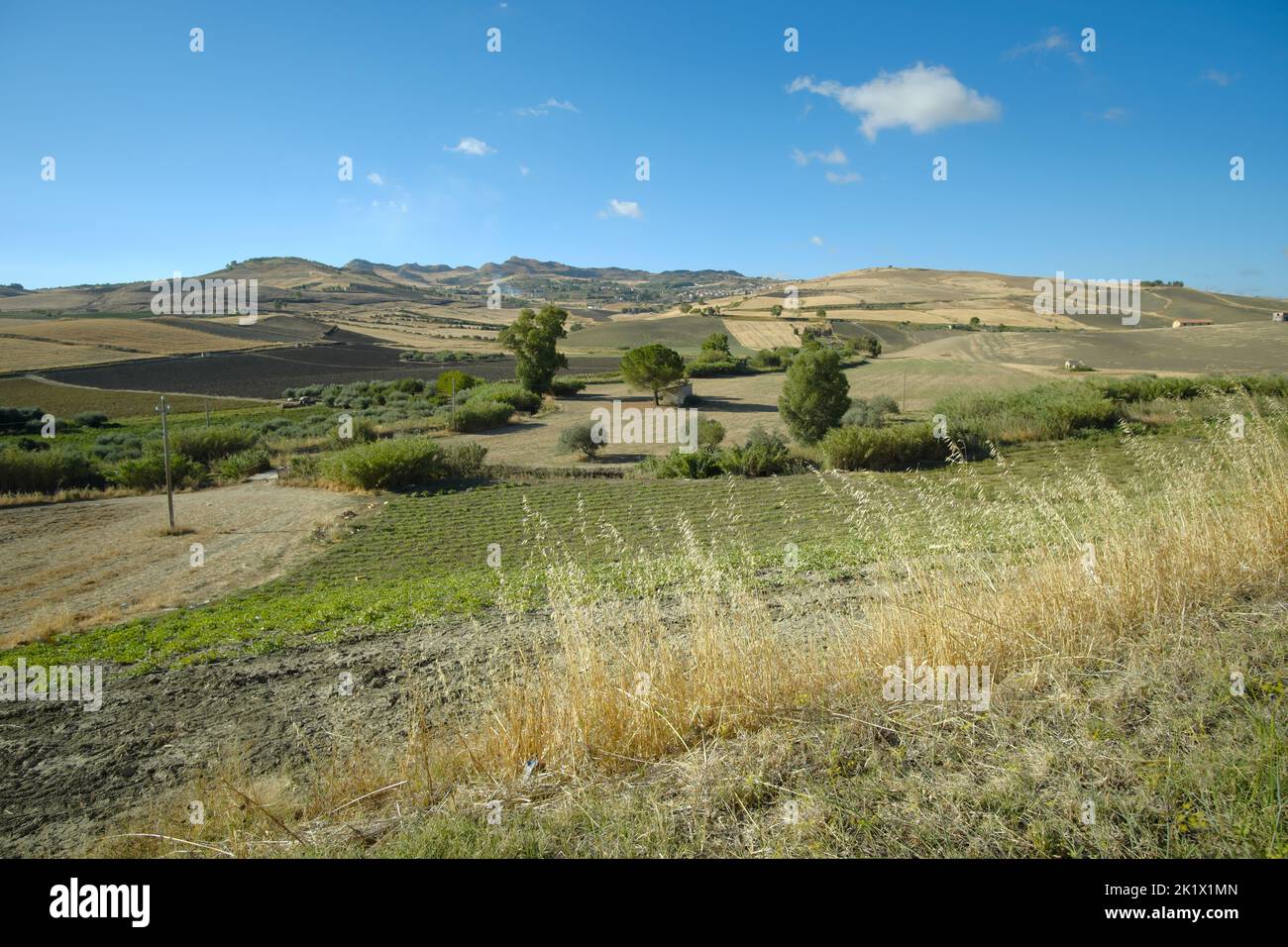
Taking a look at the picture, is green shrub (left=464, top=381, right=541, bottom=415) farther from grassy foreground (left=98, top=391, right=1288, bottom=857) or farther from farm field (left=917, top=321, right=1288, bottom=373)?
grassy foreground (left=98, top=391, right=1288, bottom=857)

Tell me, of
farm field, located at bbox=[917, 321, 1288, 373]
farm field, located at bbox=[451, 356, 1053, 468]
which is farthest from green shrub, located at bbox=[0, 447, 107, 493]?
farm field, located at bbox=[917, 321, 1288, 373]

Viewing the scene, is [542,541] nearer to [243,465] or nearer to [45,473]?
[243,465]

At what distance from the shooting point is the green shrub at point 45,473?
79.1 feet

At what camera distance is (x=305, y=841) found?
3.04 metres

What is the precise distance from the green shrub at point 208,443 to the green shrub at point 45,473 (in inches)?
150

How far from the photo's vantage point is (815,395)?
30.7 m

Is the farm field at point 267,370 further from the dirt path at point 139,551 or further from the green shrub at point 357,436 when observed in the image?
the dirt path at point 139,551

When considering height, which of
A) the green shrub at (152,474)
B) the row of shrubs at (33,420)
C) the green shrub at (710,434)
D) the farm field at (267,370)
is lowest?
the green shrub at (152,474)

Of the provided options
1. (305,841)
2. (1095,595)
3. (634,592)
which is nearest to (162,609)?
(634,592)

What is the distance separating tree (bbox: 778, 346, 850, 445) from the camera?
101 feet

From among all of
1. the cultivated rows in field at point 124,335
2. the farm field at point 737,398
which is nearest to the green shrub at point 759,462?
the farm field at point 737,398

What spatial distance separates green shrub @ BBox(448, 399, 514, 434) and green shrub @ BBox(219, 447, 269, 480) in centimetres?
1145
